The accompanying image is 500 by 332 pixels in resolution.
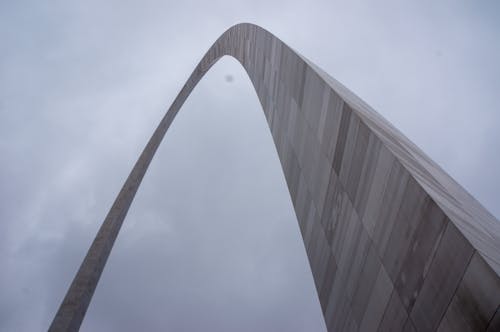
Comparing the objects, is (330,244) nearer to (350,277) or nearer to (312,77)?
(350,277)

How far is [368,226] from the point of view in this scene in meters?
9.70

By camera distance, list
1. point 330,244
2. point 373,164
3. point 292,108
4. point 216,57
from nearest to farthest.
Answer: point 373,164 < point 330,244 < point 292,108 < point 216,57

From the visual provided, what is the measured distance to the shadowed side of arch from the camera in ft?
21.3

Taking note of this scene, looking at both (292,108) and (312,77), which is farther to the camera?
(292,108)

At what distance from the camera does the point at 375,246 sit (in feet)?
30.8

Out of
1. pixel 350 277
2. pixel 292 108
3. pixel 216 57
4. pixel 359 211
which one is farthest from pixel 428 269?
pixel 216 57

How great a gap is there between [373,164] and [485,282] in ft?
12.8

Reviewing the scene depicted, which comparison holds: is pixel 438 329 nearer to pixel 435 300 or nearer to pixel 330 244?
pixel 435 300

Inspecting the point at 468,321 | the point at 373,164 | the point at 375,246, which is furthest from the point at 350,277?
the point at 468,321

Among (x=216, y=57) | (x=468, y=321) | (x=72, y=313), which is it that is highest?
(x=216, y=57)

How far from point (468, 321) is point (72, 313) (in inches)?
487

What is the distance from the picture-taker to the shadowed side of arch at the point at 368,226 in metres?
6.50

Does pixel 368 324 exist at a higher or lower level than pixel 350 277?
lower

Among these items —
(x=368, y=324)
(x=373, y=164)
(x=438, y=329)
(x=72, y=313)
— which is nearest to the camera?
(x=438, y=329)
